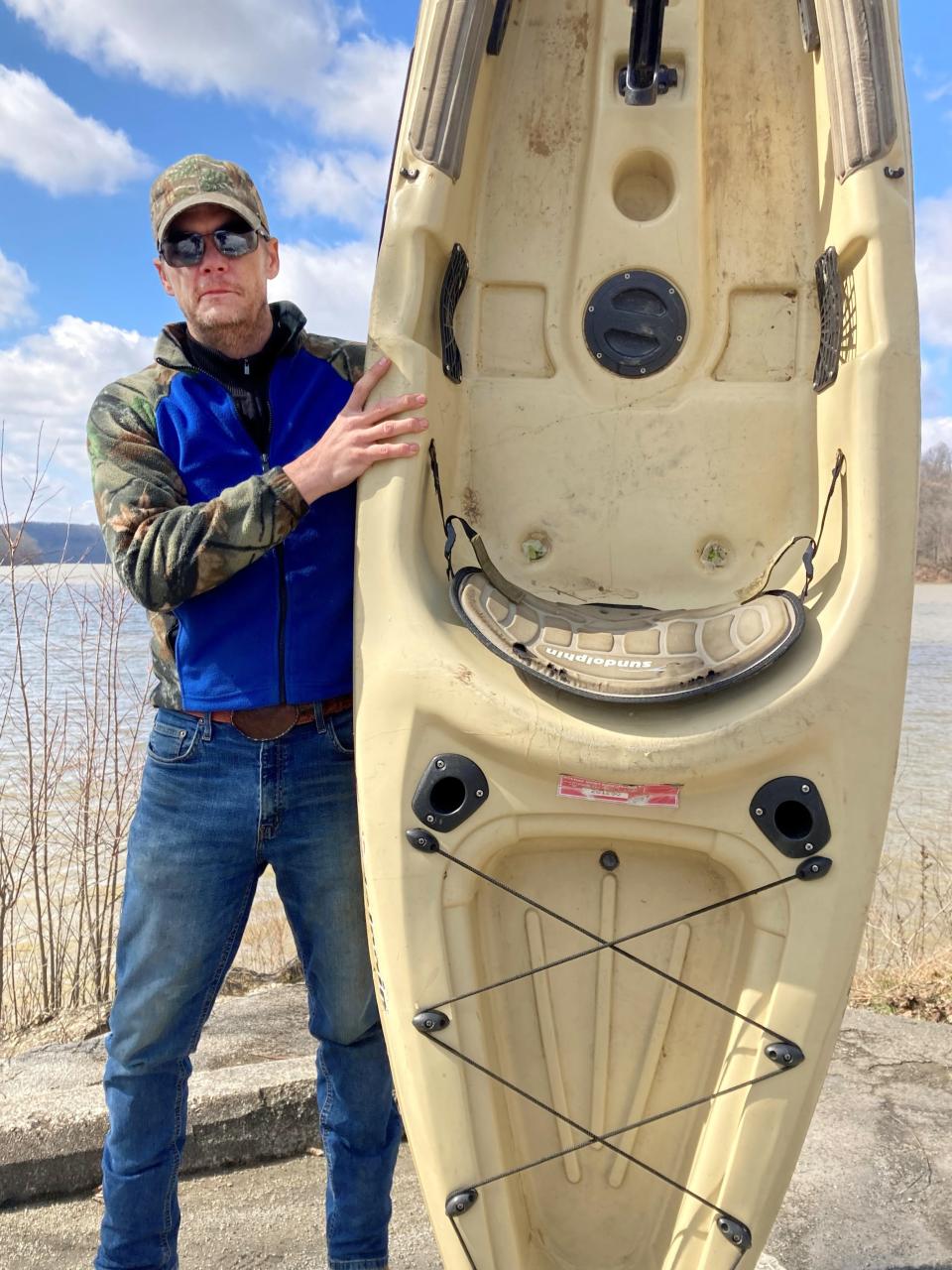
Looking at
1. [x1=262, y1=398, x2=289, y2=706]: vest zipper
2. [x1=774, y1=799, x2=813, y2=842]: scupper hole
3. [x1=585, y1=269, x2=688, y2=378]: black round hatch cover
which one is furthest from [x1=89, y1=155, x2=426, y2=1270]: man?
[x1=774, y1=799, x2=813, y2=842]: scupper hole

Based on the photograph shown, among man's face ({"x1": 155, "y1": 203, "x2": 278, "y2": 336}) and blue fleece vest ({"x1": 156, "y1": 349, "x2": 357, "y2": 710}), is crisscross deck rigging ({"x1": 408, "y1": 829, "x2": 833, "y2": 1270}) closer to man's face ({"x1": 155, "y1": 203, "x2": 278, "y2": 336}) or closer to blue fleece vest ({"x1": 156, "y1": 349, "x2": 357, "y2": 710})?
blue fleece vest ({"x1": 156, "y1": 349, "x2": 357, "y2": 710})

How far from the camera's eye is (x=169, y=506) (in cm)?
155

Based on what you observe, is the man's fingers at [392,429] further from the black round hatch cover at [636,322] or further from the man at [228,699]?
the black round hatch cover at [636,322]

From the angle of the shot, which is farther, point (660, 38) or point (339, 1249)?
point (660, 38)

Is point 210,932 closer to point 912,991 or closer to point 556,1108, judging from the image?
point 556,1108

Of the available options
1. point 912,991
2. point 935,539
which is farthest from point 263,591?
point 935,539

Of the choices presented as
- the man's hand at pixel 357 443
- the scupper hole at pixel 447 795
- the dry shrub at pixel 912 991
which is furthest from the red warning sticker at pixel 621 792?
the dry shrub at pixel 912 991

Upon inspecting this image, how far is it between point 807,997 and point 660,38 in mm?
1771

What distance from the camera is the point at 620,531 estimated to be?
1.99m

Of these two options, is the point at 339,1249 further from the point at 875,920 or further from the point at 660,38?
the point at 875,920

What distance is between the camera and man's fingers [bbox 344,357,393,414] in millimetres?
1673

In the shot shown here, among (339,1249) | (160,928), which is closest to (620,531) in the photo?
(160,928)

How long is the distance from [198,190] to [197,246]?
3.2 inches

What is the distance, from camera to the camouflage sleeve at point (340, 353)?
176cm
